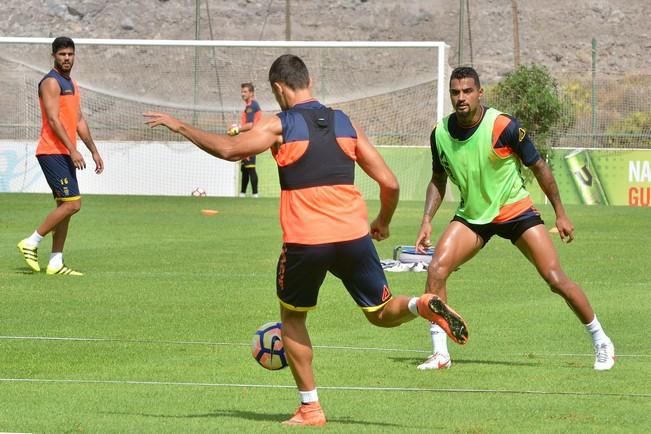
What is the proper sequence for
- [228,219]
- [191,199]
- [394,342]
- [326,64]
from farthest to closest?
[326,64] < [191,199] < [228,219] < [394,342]

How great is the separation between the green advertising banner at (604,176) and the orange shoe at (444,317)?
85.9 feet

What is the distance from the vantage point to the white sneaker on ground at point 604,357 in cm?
973

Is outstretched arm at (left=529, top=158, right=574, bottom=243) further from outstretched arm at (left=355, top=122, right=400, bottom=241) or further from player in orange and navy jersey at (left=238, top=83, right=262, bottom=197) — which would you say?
player in orange and navy jersey at (left=238, top=83, right=262, bottom=197)

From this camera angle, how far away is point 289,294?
7.54 metres

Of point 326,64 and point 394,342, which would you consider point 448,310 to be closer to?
point 394,342

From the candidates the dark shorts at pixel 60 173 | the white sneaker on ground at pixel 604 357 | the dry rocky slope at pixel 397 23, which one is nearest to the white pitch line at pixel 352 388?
the white sneaker on ground at pixel 604 357

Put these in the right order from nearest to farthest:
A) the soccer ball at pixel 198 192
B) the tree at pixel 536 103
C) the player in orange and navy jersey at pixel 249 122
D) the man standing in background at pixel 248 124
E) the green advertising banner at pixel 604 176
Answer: the man standing in background at pixel 248 124 → the player in orange and navy jersey at pixel 249 122 → the green advertising banner at pixel 604 176 → the soccer ball at pixel 198 192 → the tree at pixel 536 103

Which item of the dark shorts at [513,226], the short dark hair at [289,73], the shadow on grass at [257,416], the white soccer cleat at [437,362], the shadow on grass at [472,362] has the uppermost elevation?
the short dark hair at [289,73]

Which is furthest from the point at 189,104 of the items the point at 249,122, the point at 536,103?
the point at 536,103

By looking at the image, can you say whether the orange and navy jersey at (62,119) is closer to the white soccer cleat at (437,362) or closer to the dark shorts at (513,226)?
the dark shorts at (513,226)

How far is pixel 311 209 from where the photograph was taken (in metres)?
7.47

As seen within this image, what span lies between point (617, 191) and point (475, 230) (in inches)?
944

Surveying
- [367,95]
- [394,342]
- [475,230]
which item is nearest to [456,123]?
[475,230]

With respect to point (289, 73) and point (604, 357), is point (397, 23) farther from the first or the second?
point (289, 73)
